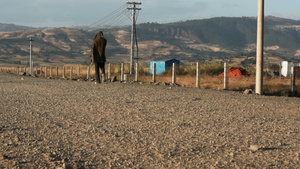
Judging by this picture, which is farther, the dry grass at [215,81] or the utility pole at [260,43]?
the dry grass at [215,81]

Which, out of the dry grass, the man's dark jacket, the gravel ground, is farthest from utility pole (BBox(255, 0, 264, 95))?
the man's dark jacket

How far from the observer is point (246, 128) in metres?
7.85

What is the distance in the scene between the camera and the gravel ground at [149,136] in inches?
212

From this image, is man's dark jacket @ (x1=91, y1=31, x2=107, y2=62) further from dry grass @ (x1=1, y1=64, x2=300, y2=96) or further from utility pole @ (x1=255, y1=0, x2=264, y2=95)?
utility pole @ (x1=255, y1=0, x2=264, y2=95)

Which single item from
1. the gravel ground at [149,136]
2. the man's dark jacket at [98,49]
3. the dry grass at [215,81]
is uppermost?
the man's dark jacket at [98,49]

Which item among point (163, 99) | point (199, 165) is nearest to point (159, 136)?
point (199, 165)

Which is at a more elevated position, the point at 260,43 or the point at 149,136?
the point at 260,43

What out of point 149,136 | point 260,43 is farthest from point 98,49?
point 149,136

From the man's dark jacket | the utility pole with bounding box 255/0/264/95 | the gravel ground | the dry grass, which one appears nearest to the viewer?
the gravel ground

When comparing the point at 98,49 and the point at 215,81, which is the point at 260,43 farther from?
the point at 215,81

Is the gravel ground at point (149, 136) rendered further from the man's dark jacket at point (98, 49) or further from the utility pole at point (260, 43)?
the man's dark jacket at point (98, 49)

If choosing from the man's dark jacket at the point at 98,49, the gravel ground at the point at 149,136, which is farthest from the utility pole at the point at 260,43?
the man's dark jacket at the point at 98,49

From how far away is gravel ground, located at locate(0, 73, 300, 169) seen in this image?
539cm

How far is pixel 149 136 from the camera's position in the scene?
277 inches
